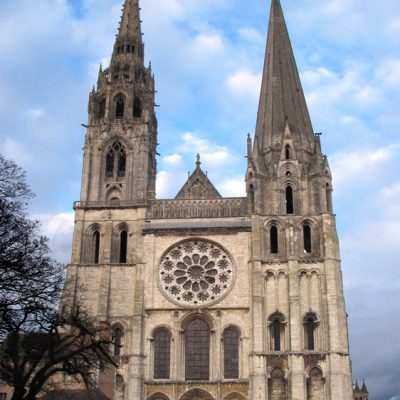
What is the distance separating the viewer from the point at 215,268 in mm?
39969

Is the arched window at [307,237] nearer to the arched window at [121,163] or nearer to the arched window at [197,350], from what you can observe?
the arched window at [197,350]

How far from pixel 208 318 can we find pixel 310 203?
30.3ft

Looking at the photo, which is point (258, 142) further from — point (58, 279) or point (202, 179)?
point (58, 279)

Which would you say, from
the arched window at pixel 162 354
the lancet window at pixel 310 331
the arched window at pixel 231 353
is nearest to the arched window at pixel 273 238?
the lancet window at pixel 310 331

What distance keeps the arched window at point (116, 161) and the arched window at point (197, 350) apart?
10.8 metres

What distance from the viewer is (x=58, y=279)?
60.7 feet

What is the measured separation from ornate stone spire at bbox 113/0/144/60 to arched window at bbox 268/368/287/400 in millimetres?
24424

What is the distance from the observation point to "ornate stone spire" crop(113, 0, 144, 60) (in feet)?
160

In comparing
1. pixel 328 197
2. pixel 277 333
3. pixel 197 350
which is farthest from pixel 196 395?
pixel 328 197

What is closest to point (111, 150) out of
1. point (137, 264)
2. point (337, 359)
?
point (137, 264)

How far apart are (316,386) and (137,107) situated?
70.6 feet

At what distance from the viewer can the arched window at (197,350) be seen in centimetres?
3759

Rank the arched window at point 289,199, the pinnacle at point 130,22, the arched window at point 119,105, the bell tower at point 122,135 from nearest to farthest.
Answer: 1. the arched window at point 289,199
2. the bell tower at point 122,135
3. the arched window at point 119,105
4. the pinnacle at point 130,22

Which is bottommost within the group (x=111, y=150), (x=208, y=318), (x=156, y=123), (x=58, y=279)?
(x=58, y=279)
